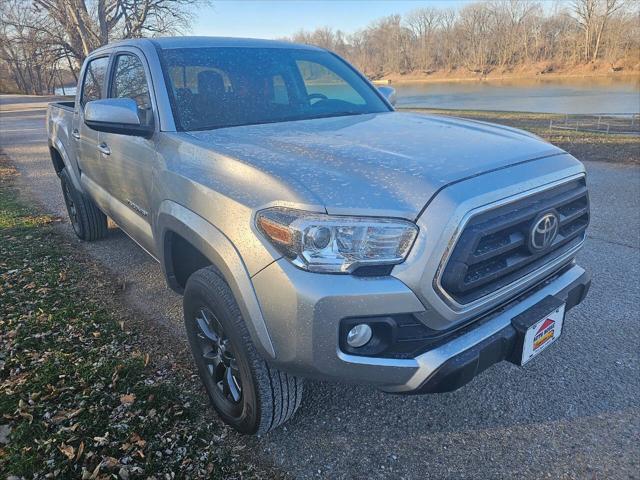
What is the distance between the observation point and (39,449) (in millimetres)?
2193

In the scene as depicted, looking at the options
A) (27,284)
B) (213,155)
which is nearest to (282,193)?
(213,155)

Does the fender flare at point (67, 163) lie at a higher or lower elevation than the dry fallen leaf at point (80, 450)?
higher

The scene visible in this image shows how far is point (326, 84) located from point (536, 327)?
237cm

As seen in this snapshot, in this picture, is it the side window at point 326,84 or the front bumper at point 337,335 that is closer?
the front bumper at point 337,335

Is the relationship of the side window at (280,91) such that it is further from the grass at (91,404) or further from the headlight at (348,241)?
the grass at (91,404)

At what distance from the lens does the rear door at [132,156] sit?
2.74m

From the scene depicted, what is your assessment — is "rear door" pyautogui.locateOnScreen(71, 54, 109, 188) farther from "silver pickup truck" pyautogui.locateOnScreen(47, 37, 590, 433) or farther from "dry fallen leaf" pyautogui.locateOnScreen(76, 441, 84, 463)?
"dry fallen leaf" pyautogui.locateOnScreen(76, 441, 84, 463)

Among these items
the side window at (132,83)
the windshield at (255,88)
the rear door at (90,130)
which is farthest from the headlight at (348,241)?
the rear door at (90,130)

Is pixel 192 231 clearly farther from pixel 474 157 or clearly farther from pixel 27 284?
pixel 27 284

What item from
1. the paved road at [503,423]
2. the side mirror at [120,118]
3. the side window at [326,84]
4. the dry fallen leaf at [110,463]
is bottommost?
the paved road at [503,423]

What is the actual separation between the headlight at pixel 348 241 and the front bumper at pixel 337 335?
0.06 m

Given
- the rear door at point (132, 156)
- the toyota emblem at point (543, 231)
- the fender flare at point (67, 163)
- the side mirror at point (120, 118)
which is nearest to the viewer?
the toyota emblem at point (543, 231)

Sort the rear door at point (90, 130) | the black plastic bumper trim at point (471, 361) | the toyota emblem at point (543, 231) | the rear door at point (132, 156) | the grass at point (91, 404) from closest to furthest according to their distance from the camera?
the black plastic bumper trim at point (471, 361) < the toyota emblem at point (543, 231) < the grass at point (91, 404) < the rear door at point (132, 156) < the rear door at point (90, 130)

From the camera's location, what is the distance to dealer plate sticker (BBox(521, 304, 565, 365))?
6.75 feet
